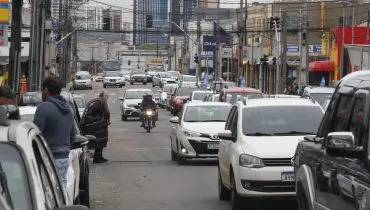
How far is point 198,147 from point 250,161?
314 inches

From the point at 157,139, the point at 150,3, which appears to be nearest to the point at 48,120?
the point at 157,139

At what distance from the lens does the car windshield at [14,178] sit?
462 cm

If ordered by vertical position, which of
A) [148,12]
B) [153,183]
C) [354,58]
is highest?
[148,12]

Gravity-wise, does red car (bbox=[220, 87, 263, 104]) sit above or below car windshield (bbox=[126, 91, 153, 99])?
above

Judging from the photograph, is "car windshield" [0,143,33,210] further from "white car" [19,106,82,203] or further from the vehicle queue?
"white car" [19,106,82,203]

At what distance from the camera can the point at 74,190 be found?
10.4m

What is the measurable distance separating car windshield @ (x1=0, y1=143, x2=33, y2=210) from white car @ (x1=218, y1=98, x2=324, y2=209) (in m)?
7.52

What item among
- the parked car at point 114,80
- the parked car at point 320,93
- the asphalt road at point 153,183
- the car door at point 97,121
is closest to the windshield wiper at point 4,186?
the asphalt road at point 153,183

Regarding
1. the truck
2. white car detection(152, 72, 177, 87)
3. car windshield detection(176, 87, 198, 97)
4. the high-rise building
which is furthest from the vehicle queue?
white car detection(152, 72, 177, 87)

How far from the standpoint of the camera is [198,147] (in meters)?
20.2

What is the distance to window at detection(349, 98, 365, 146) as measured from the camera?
269 inches

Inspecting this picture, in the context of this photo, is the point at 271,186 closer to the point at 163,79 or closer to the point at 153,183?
the point at 153,183

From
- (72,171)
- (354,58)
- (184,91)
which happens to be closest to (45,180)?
(72,171)

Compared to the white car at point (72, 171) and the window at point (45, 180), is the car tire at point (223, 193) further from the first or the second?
the window at point (45, 180)
